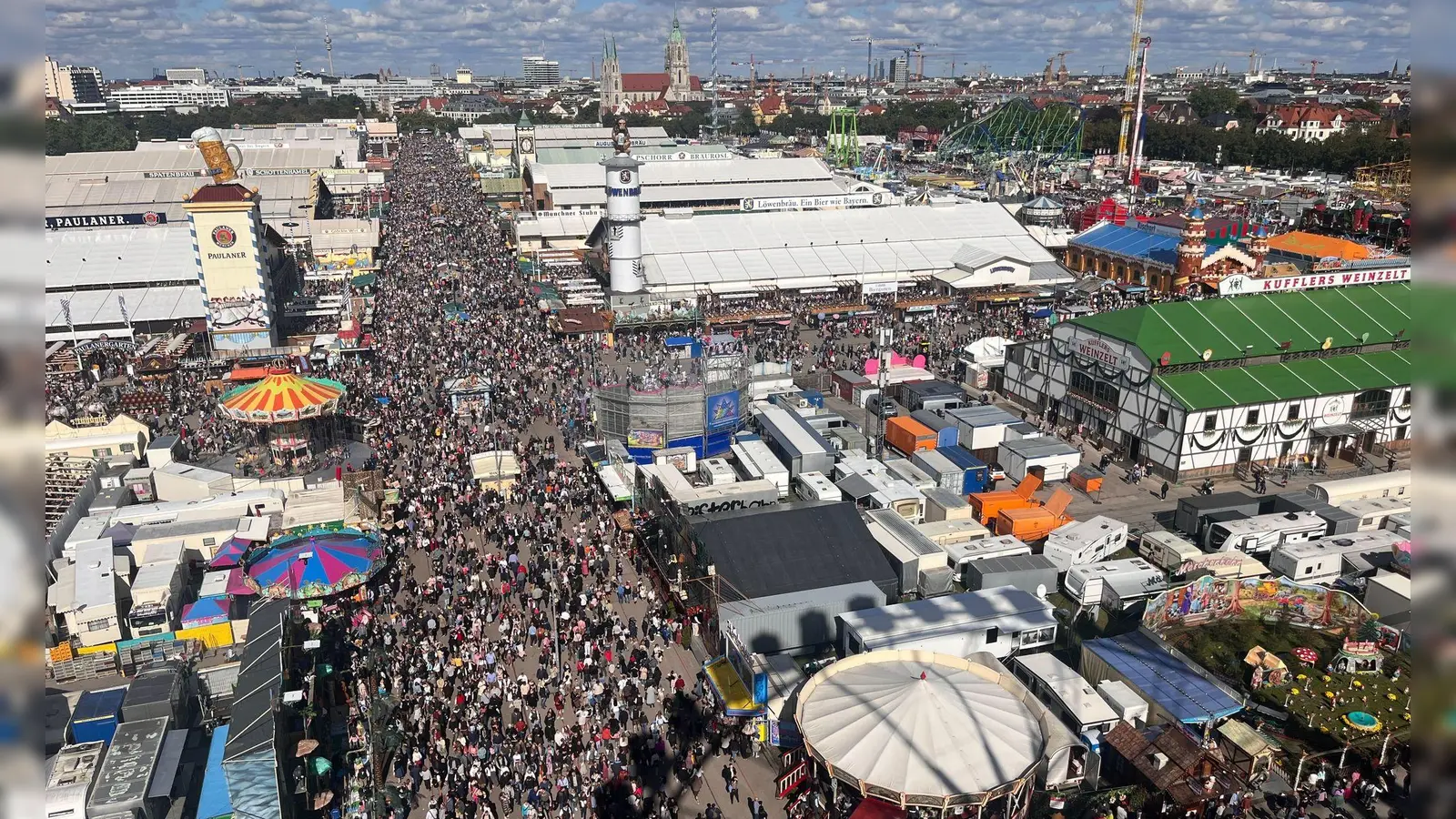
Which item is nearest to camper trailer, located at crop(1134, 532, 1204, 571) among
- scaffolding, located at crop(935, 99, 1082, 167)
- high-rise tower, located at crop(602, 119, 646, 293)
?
high-rise tower, located at crop(602, 119, 646, 293)

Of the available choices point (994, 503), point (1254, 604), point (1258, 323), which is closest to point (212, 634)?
point (994, 503)

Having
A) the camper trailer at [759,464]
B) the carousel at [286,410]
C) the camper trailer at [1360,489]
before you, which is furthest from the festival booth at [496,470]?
the camper trailer at [1360,489]

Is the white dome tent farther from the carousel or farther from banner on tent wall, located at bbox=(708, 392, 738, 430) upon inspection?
the carousel

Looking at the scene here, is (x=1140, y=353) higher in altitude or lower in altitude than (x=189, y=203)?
lower

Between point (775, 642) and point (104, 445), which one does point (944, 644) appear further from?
point (104, 445)
